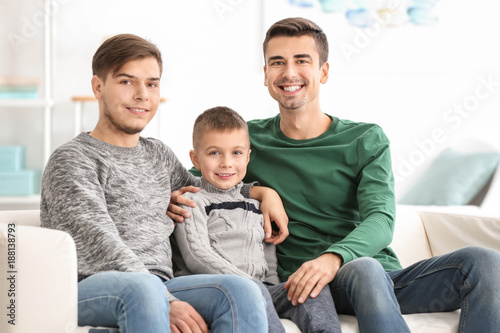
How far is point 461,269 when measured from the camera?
4.98 feet

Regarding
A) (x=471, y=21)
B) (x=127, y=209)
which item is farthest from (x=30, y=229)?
(x=471, y=21)

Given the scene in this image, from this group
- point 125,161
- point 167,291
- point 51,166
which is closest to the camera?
point 167,291

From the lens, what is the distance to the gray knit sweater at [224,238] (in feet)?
5.20

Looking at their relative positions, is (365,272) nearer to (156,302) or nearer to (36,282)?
(156,302)

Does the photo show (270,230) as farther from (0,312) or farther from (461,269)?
(0,312)

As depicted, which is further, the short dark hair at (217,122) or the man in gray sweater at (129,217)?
the short dark hair at (217,122)

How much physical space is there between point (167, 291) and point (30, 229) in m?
0.32

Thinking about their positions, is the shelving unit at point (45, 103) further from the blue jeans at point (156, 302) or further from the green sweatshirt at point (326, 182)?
the blue jeans at point (156, 302)

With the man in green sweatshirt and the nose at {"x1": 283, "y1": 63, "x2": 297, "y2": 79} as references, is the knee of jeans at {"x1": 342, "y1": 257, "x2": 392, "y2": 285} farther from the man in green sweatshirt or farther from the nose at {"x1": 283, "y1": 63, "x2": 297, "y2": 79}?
the nose at {"x1": 283, "y1": 63, "x2": 297, "y2": 79}

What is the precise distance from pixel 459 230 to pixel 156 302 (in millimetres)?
1128

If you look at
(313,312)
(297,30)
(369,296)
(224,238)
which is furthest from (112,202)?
(297,30)

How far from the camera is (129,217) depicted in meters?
1.56

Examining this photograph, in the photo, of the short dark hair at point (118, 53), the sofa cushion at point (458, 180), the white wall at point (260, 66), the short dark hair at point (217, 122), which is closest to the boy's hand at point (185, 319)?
the short dark hair at point (217, 122)

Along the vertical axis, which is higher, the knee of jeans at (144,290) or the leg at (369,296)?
the knee of jeans at (144,290)
